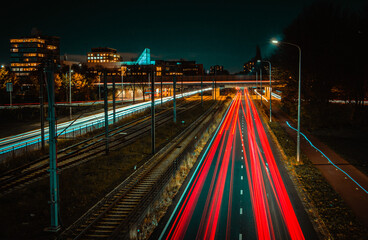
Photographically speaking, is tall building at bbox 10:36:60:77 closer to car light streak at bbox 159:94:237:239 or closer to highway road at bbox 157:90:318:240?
car light streak at bbox 159:94:237:239

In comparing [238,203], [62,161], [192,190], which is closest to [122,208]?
[192,190]

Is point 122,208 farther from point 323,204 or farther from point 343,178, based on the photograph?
point 343,178

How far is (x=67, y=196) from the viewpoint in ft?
52.4

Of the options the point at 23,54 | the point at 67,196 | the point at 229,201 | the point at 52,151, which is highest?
the point at 23,54

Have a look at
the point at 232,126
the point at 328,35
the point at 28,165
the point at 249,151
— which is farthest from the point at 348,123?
the point at 28,165

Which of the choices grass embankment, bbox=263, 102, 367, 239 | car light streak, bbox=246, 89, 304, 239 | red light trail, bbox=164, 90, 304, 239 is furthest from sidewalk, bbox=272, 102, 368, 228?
red light trail, bbox=164, 90, 304, 239

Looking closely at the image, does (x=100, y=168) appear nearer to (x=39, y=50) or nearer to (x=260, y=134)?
(x=260, y=134)

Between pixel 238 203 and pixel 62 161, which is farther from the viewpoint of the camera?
pixel 62 161

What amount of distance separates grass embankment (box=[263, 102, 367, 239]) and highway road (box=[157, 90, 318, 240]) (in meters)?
0.51

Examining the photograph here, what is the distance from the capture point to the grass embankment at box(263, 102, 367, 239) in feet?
38.8

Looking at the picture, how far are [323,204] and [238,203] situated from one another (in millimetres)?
4031

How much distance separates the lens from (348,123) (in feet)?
135

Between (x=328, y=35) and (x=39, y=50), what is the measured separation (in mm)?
136886

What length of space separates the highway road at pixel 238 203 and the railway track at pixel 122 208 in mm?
1358
